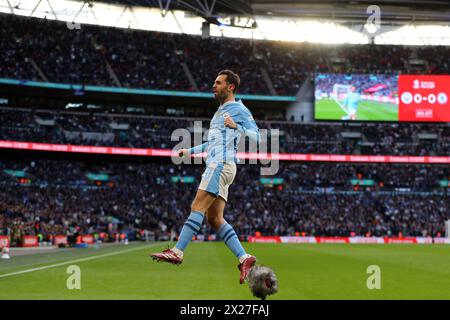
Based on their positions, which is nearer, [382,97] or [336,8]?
[382,97]

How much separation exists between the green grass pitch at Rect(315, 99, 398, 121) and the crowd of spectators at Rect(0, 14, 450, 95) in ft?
16.2

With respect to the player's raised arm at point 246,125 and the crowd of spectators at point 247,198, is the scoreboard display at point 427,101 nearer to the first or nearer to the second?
the crowd of spectators at point 247,198

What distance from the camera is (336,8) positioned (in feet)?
211

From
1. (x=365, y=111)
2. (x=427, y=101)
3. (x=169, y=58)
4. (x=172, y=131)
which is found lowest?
(x=172, y=131)

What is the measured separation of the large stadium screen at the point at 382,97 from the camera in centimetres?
6200

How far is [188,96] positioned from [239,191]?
44.7 feet

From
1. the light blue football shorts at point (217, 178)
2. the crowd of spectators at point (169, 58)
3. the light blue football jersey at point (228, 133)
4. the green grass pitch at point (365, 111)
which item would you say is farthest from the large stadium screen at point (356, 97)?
the light blue football shorts at point (217, 178)

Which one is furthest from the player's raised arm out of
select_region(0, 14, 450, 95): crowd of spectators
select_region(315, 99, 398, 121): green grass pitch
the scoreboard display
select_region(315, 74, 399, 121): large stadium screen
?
the scoreboard display

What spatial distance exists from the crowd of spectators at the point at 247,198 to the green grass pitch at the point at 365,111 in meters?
6.17

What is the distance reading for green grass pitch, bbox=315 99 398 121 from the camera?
62438 millimetres

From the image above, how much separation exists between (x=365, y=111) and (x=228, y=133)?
56922 millimetres

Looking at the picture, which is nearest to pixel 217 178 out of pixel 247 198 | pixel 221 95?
pixel 221 95

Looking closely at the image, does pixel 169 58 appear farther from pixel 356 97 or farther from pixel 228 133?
pixel 228 133

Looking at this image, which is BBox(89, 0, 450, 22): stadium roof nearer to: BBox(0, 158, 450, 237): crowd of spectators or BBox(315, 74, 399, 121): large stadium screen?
BBox(315, 74, 399, 121): large stadium screen
